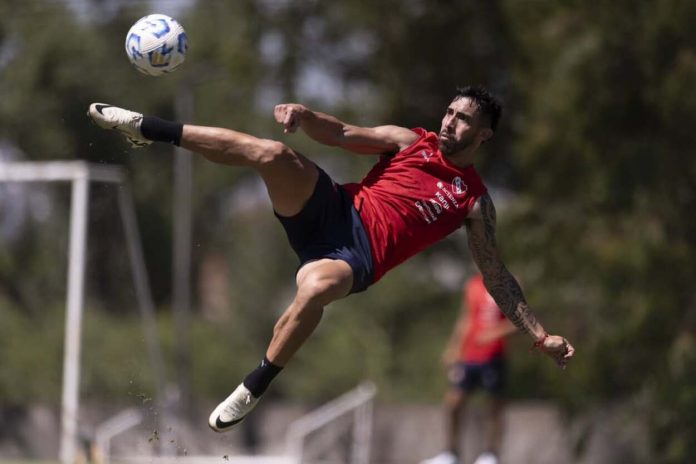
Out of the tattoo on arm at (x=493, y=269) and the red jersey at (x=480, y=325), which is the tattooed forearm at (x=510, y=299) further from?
the red jersey at (x=480, y=325)

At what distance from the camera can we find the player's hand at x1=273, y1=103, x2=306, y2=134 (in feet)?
25.7

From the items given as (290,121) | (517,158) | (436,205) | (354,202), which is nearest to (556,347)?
(436,205)

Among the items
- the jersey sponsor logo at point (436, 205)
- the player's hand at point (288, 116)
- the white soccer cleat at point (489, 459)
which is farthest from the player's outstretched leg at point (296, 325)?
the white soccer cleat at point (489, 459)

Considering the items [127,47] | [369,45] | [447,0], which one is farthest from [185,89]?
[127,47]

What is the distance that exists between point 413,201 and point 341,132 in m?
0.64

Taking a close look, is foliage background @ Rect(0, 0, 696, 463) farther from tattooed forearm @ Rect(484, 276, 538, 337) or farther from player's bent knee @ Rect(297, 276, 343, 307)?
tattooed forearm @ Rect(484, 276, 538, 337)

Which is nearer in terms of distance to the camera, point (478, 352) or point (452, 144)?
point (452, 144)

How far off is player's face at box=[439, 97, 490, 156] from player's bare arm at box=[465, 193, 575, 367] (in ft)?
1.27

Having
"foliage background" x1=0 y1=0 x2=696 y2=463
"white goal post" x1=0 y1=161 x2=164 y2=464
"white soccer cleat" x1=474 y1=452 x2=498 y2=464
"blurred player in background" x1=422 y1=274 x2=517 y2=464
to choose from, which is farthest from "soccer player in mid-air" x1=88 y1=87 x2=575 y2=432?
"white goal post" x1=0 y1=161 x2=164 y2=464

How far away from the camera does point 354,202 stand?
8812 mm

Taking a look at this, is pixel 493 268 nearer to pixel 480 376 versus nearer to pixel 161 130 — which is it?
pixel 161 130

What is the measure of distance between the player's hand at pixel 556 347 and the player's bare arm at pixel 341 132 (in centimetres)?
156

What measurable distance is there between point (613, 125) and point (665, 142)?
790mm

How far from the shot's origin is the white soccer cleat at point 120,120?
26.7ft
